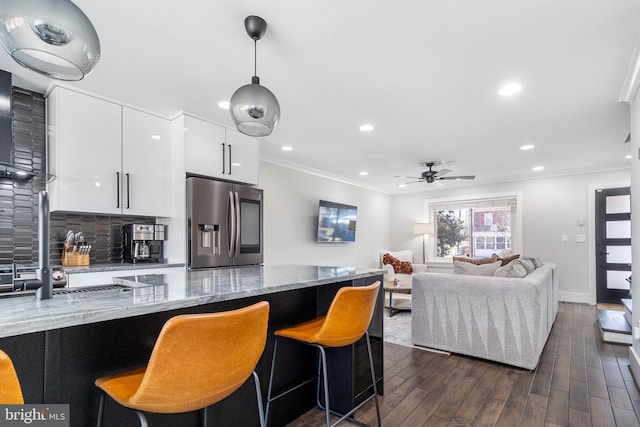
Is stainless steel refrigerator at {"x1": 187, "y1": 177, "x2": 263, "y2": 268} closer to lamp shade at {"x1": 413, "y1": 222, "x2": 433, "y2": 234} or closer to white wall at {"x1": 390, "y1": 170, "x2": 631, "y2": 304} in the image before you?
lamp shade at {"x1": 413, "y1": 222, "x2": 433, "y2": 234}

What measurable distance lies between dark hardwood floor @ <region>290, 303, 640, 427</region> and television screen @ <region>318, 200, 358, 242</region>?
266 cm

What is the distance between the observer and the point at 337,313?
5.50ft

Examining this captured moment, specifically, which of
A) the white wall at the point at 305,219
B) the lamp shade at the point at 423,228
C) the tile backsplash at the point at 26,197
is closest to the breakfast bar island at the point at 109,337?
the tile backsplash at the point at 26,197

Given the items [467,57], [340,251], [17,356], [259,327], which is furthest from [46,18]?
[340,251]

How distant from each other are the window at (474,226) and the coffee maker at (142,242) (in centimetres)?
596

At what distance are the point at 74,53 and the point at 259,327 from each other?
1148 mm

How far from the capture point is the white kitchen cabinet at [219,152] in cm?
332

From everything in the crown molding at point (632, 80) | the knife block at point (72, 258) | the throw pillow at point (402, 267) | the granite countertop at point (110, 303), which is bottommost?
the throw pillow at point (402, 267)

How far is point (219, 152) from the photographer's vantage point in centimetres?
354

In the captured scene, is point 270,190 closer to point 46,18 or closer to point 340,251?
point 340,251

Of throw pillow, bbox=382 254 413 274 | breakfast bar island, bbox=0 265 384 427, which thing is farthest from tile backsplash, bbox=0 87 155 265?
throw pillow, bbox=382 254 413 274

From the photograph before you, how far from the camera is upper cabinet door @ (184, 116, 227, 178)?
330cm

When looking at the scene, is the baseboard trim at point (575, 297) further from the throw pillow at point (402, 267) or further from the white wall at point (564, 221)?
the throw pillow at point (402, 267)

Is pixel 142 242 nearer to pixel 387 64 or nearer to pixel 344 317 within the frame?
pixel 344 317
